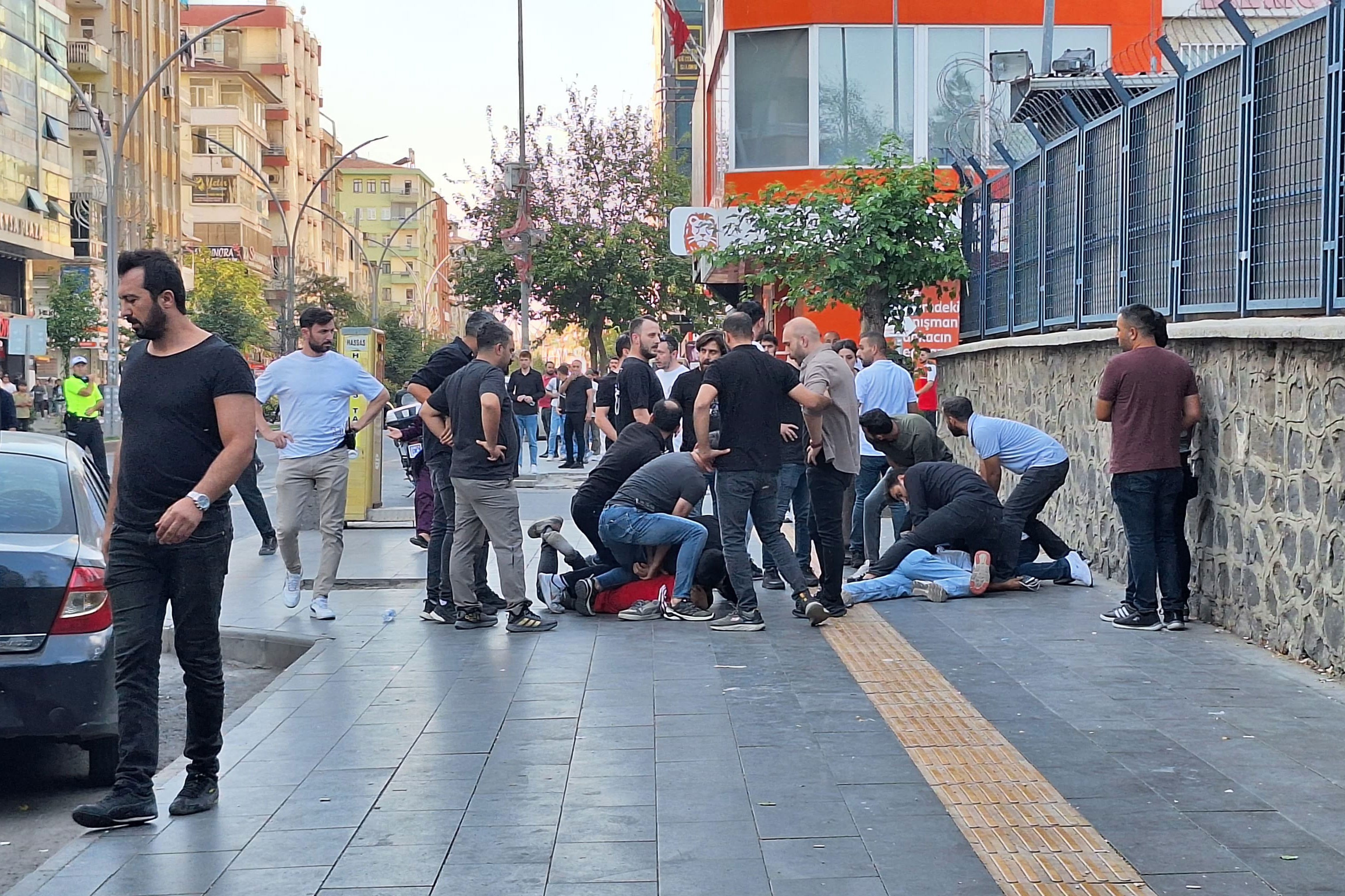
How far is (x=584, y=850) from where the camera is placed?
4.70 meters

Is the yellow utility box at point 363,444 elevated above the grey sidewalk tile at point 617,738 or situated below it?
above

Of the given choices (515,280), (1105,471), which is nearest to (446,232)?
(515,280)

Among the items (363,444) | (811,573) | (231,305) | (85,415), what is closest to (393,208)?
(231,305)

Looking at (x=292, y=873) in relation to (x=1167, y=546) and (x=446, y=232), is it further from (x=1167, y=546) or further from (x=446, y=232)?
(x=446, y=232)

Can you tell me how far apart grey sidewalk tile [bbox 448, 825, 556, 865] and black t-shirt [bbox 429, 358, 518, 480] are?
4.03m

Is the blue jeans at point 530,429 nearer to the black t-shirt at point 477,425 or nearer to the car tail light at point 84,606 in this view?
the black t-shirt at point 477,425

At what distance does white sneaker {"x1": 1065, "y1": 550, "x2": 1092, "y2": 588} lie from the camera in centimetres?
1053

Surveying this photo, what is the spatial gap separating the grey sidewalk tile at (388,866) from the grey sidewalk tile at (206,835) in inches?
16.8

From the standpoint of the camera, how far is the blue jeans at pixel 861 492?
11.6 m

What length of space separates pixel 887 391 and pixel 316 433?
15.1 ft

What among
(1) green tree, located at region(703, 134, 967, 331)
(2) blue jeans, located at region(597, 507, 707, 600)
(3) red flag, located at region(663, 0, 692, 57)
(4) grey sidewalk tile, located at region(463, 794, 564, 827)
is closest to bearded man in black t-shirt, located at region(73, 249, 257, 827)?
(4) grey sidewalk tile, located at region(463, 794, 564, 827)

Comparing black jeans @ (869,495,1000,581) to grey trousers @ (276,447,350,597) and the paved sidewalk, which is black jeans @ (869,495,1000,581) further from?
grey trousers @ (276,447,350,597)

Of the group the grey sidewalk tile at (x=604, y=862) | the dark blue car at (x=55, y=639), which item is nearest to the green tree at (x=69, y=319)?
the dark blue car at (x=55, y=639)

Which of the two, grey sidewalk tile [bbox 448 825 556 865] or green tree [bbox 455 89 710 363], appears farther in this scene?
green tree [bbox 455 89 710 363]
